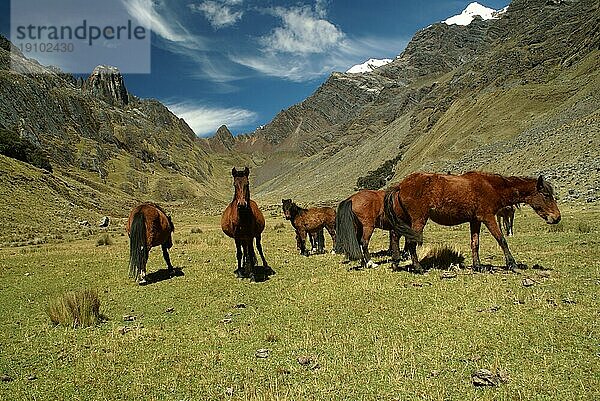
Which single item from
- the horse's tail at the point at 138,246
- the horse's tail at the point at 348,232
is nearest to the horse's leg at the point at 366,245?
the horse's tail at the point at 348,232

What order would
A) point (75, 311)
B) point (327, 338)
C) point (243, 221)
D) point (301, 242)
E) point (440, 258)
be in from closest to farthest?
1. point (327, 338)
2. point (75, 311)
3. point (243, 221)
4. point (440, 258)
5. point (301, 242)

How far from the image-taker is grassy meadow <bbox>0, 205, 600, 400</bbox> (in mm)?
5551

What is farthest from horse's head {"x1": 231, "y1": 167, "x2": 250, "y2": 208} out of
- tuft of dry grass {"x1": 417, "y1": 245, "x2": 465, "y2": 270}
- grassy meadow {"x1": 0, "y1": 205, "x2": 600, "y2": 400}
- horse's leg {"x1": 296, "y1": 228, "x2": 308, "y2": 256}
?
horse's leg {"x1": 296, "y1": 228, "x2": 308, "y2": 256}

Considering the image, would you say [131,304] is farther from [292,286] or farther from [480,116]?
[480,116]

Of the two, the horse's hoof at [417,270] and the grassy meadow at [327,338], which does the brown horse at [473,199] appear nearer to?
the horse's hoof at [417,270]

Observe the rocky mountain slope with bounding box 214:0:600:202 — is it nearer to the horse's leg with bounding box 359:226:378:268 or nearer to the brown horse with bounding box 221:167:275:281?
the horse's leg with bounding box 359:226:378:268

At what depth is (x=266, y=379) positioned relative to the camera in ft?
19.4

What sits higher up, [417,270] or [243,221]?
[243,221]

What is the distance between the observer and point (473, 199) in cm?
1140

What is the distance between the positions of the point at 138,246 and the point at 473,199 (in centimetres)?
1072

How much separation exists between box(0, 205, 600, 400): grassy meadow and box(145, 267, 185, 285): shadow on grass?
3.76 feet

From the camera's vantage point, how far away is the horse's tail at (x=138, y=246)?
13.6 metres

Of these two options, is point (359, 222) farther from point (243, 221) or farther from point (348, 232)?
point (243, 221)

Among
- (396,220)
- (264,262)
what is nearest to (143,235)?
(264,262)
